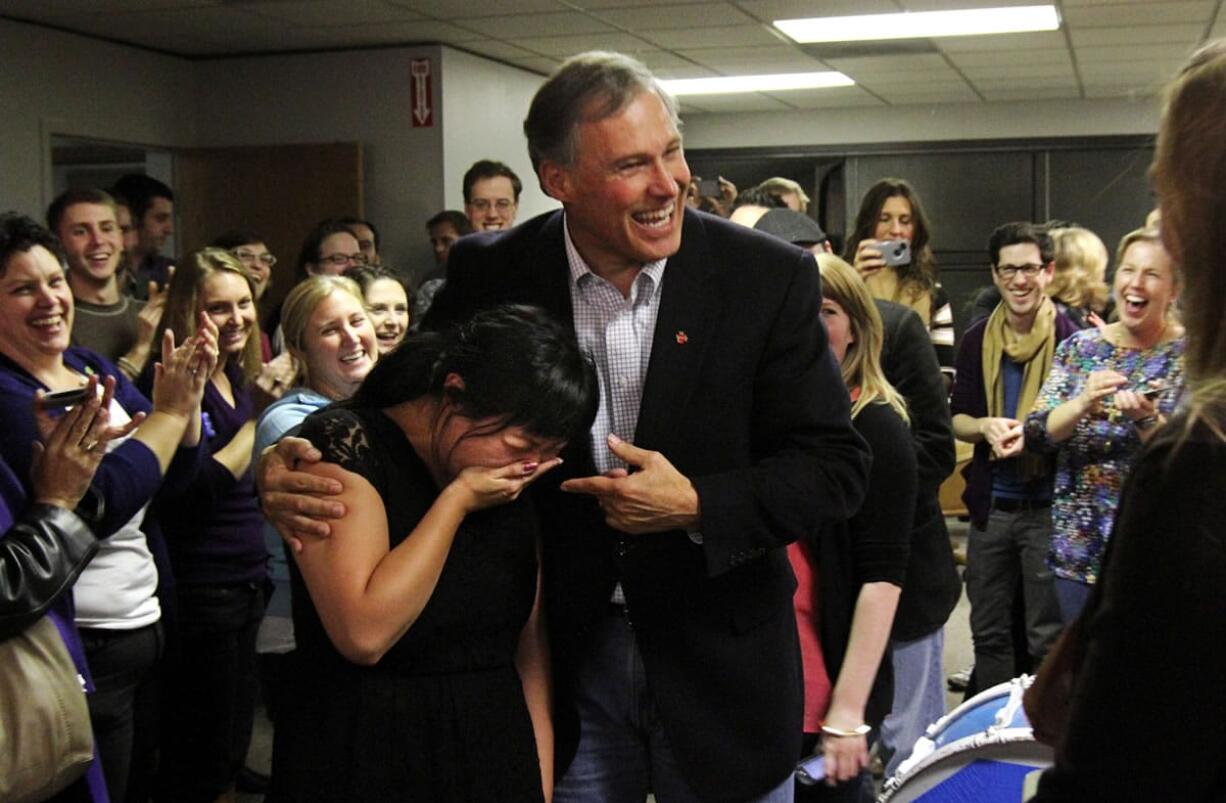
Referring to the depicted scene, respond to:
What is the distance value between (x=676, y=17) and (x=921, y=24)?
137 cm

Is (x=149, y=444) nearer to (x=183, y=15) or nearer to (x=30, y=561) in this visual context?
(x=30, y=561)

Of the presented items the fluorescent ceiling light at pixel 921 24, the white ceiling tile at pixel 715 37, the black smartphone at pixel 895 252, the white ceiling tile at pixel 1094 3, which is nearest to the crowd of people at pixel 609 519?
the black smartphone at pixel 895 252

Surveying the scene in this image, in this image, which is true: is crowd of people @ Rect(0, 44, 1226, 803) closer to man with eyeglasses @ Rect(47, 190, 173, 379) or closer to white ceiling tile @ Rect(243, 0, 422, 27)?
man with eyeglasses @ Rect(47, 190, 173, 379)

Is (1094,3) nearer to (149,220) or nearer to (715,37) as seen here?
(715,37)

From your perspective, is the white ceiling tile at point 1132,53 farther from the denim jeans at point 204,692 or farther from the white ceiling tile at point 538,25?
the denim jeans at point 204,692

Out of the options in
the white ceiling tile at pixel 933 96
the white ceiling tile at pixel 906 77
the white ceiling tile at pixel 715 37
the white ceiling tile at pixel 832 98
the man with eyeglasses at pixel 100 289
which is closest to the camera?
the man with eyeglasses at pixel 100 289

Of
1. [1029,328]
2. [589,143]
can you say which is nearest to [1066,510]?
[1029,328]

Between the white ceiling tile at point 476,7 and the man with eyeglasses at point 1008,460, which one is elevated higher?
the white ceiling tile at point 476,7

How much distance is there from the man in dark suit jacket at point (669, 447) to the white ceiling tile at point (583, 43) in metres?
5.66

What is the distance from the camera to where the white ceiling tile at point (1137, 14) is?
6453 mm

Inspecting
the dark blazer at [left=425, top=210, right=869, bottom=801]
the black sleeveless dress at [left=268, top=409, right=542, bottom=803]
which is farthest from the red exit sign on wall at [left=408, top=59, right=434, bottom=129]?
the black sleeveless dress at [left=268, top=409, right=542, bottom=803]

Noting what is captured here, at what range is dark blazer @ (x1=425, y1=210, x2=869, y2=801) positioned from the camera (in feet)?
5.34

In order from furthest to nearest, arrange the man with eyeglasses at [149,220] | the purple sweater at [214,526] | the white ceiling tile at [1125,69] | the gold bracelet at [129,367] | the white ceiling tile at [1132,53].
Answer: the white ceiling tile at [1125,69] → the white ceiling tile at [1132,53] → the man with eyeglasses at [149,220] → the gold bracelet at [129,367] → the purple sweater at [214,526]

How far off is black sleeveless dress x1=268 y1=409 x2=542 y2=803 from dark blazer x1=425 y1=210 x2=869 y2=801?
0.37ft
